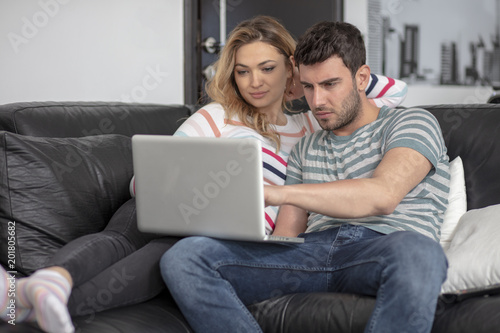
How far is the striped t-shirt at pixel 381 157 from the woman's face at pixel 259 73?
28 cm

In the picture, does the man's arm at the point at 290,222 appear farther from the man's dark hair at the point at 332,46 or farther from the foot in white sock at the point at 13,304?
the foot in white sock at the point at 13,304

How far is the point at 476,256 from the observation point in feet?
5.42

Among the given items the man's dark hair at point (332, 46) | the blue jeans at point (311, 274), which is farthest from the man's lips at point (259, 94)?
Result: the blue jeans at point (311, 274)

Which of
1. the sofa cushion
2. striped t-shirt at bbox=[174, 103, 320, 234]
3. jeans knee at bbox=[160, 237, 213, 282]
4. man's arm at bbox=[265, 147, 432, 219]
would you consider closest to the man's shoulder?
man's arm at bbox=[265, 147, 432, 219]

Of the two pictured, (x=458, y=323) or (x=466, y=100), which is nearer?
(x=458, y=323)

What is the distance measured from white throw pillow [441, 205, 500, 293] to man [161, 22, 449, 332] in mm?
90

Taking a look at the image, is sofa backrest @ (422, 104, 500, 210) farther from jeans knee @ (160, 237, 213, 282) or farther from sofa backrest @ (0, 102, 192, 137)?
sofa backrest @ (0, 102, 192, 137)

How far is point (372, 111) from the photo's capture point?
1.98 metres

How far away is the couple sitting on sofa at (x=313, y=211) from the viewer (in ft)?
4.72

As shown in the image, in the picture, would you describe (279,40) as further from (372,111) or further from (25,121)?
(25,121)

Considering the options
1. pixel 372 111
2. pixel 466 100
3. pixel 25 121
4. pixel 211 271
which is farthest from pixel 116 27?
pixel 466 100

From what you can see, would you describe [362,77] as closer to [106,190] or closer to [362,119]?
[362,119]

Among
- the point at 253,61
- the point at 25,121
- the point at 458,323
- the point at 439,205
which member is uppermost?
the point at 253,61

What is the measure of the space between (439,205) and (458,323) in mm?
441
